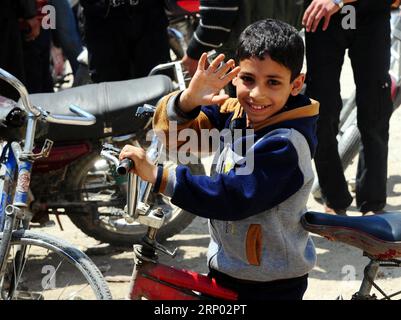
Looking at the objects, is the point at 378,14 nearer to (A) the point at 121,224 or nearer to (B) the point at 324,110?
(B) the point at 324,110

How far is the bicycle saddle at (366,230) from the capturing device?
8.92ft

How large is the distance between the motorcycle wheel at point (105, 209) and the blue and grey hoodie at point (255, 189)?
1.75m

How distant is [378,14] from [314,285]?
4.96 ft

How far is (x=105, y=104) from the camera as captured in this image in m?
4.43

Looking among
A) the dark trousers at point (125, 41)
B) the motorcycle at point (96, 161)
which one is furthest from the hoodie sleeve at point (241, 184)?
the dark trousers at point (125, 41)

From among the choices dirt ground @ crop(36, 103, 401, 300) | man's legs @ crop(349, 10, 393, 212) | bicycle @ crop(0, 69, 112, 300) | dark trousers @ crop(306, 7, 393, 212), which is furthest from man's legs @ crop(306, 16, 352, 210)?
bicycle @ crop(0, 69, 112, 300)

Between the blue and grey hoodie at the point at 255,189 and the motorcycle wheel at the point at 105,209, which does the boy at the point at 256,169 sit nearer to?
the blue and grey hoodie at the point at 255,189

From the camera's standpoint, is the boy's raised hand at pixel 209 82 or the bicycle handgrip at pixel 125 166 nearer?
the bicycle handgrip at pixel 125 166

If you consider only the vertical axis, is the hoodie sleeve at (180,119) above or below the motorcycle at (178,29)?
above

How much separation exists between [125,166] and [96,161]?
Answer: 2147 millimetres
